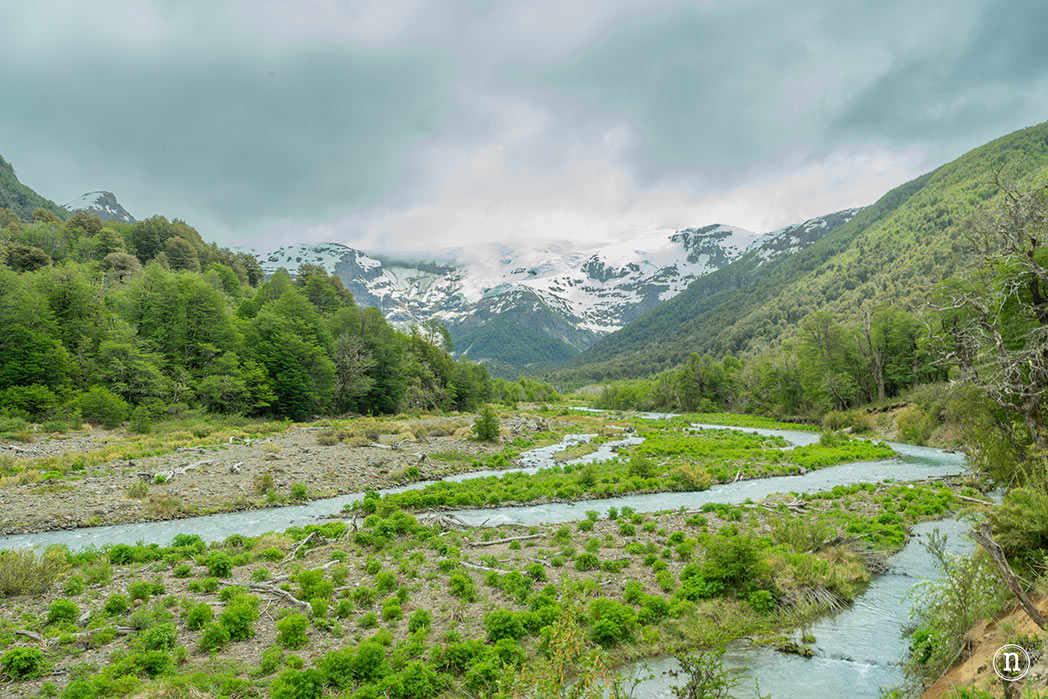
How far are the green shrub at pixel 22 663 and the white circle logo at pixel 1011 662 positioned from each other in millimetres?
15609

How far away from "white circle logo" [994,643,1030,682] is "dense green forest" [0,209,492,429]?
4969 centimetres

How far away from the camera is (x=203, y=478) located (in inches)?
995

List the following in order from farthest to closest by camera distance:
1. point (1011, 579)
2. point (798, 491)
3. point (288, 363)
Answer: point (288, 363)
point (798, 491)
point (1011, 579)

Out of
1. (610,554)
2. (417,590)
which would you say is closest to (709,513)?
(610,554)

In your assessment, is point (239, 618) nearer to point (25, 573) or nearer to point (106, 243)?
point (25, 573)

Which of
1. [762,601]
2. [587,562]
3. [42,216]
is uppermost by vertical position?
[42,216]

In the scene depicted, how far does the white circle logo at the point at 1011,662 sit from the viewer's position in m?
6.05

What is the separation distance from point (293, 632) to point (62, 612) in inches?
223

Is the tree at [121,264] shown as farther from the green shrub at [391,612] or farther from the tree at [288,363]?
the green shrub at [391,612]

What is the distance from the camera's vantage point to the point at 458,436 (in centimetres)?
4575

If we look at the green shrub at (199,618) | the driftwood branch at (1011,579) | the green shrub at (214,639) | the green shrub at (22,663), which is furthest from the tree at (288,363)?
the driftwood branch at (1011,579)

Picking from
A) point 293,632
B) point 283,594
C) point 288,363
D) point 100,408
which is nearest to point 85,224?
point 288,363

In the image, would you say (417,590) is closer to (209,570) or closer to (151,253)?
(209,570)

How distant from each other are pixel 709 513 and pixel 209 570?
19.5 meters
